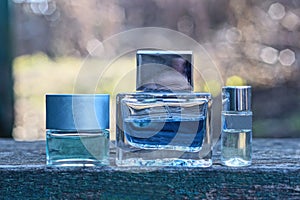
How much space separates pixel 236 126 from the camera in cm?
45

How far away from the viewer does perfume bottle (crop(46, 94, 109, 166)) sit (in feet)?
1.41

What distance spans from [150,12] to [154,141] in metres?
0.96

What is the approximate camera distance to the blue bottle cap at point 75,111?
43cm

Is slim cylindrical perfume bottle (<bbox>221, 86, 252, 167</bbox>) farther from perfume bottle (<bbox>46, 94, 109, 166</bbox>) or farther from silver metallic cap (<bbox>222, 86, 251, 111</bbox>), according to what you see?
perfume bottle (<bbox>46, 94, 109, 166</bbox>)

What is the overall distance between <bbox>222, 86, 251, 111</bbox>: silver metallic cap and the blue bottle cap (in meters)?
0.11

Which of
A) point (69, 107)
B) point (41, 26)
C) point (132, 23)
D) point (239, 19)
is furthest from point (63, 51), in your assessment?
point (69, 107)

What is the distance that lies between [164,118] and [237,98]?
0.23 ft

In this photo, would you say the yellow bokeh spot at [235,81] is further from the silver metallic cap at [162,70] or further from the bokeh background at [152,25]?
the silver metallic cap at [162,70]

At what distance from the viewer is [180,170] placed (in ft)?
1.34

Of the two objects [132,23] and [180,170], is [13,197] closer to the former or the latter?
[180,170]

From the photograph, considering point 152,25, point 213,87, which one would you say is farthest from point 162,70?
point 152,25

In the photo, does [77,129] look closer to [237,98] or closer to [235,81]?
[237,98]

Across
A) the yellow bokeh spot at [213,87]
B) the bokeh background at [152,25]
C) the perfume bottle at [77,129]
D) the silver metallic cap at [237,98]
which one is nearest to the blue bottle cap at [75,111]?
the perfume bottle at [77,129]

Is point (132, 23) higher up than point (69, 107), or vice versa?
point (132, 23)
